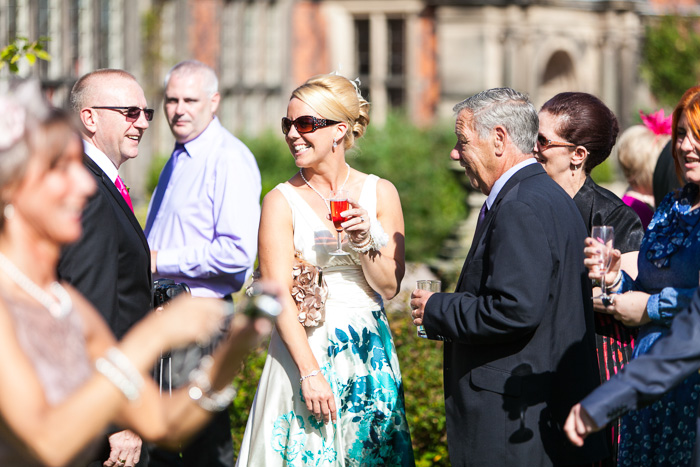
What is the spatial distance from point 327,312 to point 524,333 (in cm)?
97

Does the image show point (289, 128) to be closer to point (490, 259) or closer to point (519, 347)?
point (490, 259)

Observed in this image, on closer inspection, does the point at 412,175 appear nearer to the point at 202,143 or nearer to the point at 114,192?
the point at 202,143

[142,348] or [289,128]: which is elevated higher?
[289,128]

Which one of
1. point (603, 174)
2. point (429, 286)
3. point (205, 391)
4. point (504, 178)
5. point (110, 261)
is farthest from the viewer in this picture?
point (603, 174)

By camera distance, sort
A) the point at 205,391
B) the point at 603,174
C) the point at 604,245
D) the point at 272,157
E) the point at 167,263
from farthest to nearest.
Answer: the point at 603,174
the point at 272,157
the point at 167,263
the point at 604,245
the point at 205,391

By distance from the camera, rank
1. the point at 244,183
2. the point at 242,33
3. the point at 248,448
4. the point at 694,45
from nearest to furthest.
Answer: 1. the point at 248,448
2. the point at 244,183
3. the point at 242,33
4. the point at 694,45

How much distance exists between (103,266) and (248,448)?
1.12 m

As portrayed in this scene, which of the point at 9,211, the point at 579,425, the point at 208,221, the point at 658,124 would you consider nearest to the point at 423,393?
the point at 208,221

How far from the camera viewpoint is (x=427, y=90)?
59.9 ft

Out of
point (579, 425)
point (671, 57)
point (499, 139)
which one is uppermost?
point (671, 57)

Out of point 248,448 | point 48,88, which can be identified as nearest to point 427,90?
point 48,88

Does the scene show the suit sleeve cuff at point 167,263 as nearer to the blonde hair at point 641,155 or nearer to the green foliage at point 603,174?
the blonde hair at point 641,155

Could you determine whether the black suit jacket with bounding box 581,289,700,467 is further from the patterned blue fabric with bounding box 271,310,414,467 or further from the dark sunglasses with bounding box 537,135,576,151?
the dark sunglasses with bounding box 537,135,576,151

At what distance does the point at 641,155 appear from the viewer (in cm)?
519
